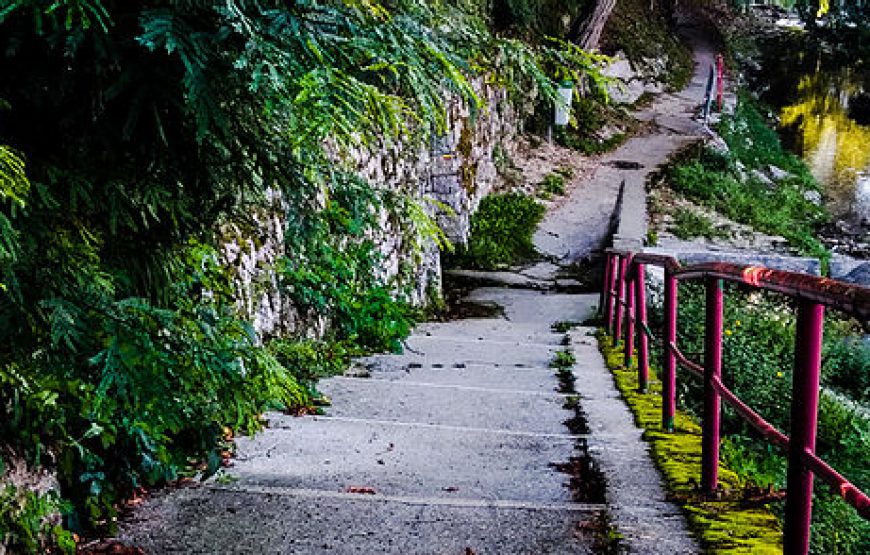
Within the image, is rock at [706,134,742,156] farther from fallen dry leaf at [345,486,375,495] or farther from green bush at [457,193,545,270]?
fallen dry leaf at [345,486,375,495]

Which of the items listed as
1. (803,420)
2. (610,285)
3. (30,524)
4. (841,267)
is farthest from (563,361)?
(841,267)

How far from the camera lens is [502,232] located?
1285 cm

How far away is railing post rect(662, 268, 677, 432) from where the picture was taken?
13.0 feet

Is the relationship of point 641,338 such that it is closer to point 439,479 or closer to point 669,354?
point 669,354

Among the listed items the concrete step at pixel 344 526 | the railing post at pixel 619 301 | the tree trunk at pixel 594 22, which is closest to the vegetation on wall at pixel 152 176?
the concrete step at pixel 344 526

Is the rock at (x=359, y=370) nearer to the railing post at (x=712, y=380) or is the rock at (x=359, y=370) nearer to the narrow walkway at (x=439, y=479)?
the narrow walkway at (x=439, y=479)

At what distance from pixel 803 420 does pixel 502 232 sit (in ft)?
35.1

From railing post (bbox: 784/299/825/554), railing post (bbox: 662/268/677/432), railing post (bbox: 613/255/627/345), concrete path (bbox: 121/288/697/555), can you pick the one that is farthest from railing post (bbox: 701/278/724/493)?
railing post (bbox: 613/255/627/345)

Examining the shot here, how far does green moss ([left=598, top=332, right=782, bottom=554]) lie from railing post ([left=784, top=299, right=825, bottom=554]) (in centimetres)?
39

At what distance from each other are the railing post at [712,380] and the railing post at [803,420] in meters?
0.87

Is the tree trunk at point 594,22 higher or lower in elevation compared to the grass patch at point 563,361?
higher

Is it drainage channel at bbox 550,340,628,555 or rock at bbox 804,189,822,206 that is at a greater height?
drainage channel at bbox 550,340,628,555

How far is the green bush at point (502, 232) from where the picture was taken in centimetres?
1219

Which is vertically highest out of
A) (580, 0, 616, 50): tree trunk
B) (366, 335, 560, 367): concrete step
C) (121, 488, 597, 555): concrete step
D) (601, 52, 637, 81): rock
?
(580, 0, 616, 50): tree trunk
